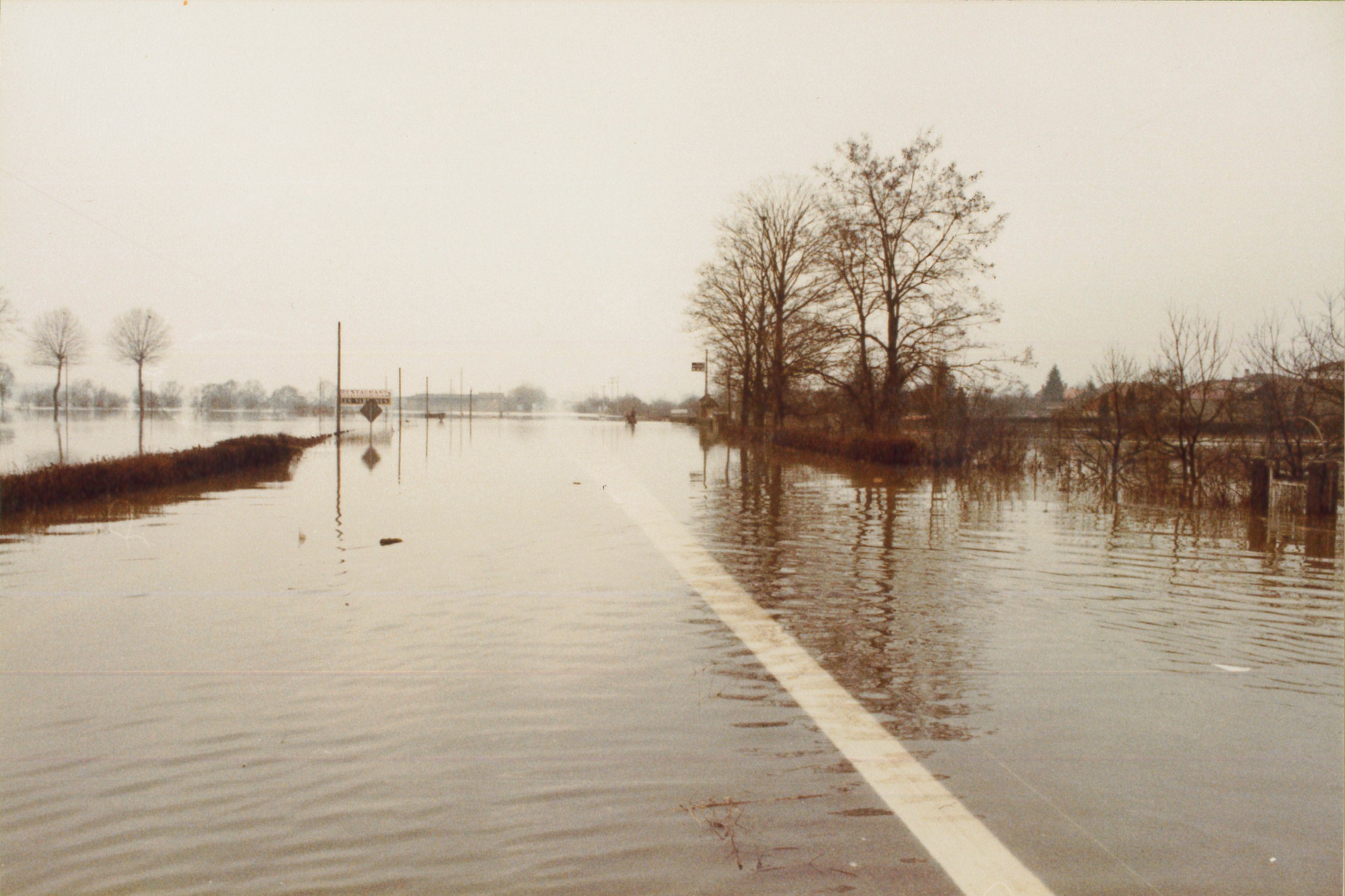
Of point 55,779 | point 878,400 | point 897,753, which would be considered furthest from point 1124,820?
point 878,400

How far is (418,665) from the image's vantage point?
6488mm

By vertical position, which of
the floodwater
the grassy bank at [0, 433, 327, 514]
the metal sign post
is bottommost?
the floodwater

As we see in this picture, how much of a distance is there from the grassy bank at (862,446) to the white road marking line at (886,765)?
23.2 m

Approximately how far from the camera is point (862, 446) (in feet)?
111

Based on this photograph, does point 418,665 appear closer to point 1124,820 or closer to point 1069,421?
point 1124,820

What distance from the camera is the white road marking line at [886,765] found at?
3.54m

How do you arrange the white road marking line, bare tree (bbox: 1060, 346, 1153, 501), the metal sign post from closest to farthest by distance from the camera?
the white road marking line
bare tree (bbox: 1060, 346, 1153, 501)
the metal sign post

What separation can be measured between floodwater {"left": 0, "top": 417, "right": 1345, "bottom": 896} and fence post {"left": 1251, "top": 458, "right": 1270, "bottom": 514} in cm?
600

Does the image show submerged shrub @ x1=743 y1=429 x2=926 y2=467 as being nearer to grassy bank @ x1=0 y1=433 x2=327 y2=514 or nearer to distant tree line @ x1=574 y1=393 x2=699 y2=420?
grassy bank @ x1=0 y1=433 x2=327 y2=514

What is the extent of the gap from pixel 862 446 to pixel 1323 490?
1779 centimetres

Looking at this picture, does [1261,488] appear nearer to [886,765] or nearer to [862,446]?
[862,446]

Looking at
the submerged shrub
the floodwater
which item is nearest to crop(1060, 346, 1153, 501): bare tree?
the submerged shrub

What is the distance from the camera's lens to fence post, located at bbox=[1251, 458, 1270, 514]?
59.5 feet

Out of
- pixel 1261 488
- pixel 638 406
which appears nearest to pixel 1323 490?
pixel 1261 488
